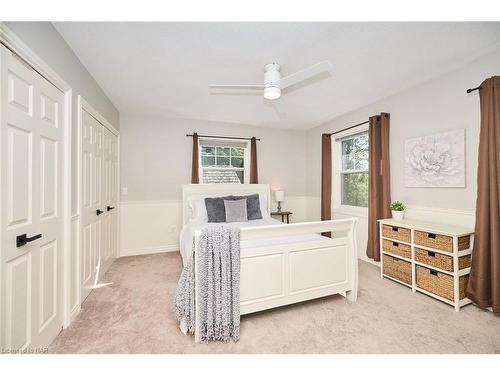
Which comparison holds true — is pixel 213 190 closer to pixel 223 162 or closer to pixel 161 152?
pixel 223 162

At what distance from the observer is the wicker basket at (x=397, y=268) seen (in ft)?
8.42

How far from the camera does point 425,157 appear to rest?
8.79 ft

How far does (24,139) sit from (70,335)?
1.54 m

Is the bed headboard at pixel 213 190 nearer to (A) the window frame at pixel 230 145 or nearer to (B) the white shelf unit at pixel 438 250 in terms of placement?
(A) the window frame at pixel 230 145

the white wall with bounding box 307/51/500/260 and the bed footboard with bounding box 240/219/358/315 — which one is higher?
the white wall with bounding box 307/51/500/260

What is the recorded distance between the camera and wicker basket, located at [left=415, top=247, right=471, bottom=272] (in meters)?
2.18

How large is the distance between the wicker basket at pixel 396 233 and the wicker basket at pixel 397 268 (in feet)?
0.88

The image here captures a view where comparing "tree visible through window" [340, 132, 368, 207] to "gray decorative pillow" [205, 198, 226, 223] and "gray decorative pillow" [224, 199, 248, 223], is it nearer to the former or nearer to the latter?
"gray decorative pillow" [224, 199, 248, 223]

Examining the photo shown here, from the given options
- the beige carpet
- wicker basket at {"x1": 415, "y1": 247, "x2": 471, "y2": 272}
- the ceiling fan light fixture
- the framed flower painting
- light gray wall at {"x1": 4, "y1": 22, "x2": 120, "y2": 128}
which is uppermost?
light gray wall at {"x1": 4, "y1": 22, "x2": 120, "y2": 128}

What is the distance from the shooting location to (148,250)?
13.1 feet

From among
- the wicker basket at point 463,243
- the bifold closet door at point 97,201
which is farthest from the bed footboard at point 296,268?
the bifold closet door at point 97,201

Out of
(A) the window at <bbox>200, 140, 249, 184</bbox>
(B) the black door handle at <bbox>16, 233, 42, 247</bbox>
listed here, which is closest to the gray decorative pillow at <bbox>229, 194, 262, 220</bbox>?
(A) the window at <bbox>200, 140, 249, 184</bbox>

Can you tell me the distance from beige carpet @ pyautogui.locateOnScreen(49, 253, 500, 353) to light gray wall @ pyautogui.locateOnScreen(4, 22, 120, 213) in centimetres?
107
